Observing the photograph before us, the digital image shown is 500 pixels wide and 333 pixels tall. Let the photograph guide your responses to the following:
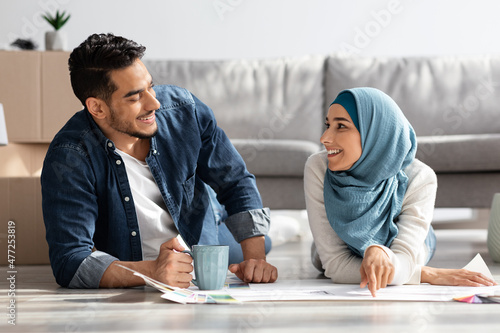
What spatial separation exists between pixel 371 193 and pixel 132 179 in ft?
2.07

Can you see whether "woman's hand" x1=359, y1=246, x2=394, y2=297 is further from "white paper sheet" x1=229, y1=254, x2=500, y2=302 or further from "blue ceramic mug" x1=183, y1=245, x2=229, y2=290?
"blue ceramic mug" x1=183, y1=245, x2=229, y2=290

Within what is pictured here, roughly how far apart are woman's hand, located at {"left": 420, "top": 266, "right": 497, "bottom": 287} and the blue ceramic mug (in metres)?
0.51

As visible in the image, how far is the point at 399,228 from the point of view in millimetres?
1540

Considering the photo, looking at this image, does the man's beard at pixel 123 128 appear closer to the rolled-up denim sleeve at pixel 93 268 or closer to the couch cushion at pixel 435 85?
the rolled-up denim sleeve at pixel 93 268

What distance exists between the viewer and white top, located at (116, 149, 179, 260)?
1650mm

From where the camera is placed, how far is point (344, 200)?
5.04 ft

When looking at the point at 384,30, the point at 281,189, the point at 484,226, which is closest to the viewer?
the point at 281,189

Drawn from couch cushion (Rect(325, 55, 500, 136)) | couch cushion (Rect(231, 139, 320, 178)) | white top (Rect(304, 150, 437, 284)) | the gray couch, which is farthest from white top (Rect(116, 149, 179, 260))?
couch cushion (Rect(325, 55, 500, 136))

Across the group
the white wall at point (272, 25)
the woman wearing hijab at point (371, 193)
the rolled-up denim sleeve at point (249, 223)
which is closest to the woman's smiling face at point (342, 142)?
the woman wearing hijab at point (371, 193)

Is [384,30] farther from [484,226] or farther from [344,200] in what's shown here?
[344,200]

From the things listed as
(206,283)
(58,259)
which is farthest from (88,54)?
(206,283)

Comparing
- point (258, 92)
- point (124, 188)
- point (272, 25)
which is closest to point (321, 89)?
point (258, 92)

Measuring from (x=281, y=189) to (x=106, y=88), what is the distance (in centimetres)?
151

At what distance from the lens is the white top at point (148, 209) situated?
165cm
